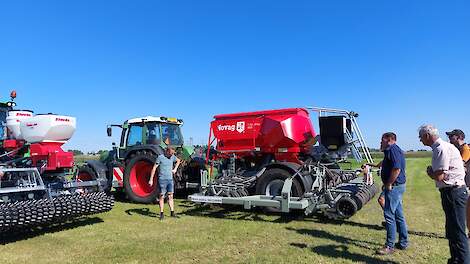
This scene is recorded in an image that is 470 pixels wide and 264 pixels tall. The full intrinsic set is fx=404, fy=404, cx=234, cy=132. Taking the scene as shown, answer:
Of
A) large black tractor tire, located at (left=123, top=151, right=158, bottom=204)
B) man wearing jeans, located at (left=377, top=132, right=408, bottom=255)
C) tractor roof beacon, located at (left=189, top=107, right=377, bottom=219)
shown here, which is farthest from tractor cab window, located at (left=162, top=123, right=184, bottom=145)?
man wearing jeans, located at (left=377, top=132, right=408, bottom=255)

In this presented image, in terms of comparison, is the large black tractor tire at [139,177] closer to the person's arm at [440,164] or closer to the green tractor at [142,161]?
the green tractor at [142,161]

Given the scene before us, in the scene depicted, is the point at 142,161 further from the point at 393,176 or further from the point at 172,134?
the point at 393,176

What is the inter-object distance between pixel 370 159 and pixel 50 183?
6853mm

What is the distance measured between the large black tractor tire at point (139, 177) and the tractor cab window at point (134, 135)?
0.64 metres

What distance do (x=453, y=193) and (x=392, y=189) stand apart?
4.18 feet

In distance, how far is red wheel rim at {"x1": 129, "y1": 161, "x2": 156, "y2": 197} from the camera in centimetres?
1096

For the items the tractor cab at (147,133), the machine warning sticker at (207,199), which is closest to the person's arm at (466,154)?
the machine warning sticker at (207,199)

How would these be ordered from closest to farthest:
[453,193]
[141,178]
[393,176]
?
1. [453,193]
2. [393,176]
3. [141,178]

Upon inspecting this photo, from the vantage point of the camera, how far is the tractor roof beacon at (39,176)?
671cm

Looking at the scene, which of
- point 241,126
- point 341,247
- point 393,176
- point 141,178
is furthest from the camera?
point 141,178

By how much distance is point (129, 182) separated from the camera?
36.0ft

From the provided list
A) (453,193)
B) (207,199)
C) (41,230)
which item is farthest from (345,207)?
(41,230)

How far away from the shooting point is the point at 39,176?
7434 mm

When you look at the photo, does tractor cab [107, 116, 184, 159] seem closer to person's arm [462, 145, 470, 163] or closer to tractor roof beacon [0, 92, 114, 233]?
tractor roof beacon [0, 92, 114, 233]
